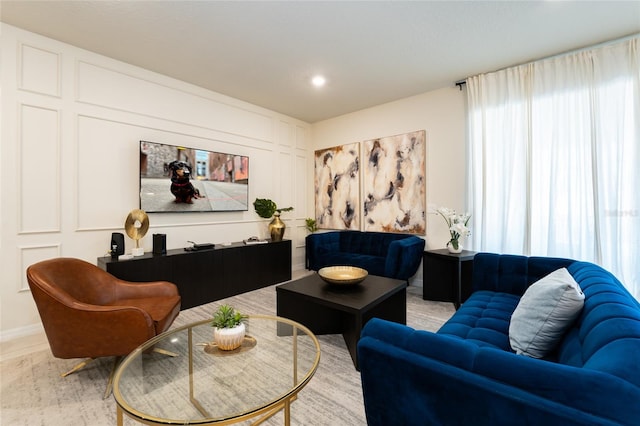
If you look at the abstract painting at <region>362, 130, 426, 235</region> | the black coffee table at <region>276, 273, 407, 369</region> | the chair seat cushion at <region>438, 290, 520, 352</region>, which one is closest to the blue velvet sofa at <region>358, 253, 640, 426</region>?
the chair seat cushion at <region>438, 290, 520, 352</region>

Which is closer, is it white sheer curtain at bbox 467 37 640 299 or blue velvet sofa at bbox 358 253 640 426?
blue velvet sofa at bbox 358 253 640 426

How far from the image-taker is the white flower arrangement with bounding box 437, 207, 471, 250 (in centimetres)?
336

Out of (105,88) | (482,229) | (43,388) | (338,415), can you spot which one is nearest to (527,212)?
(482,229)

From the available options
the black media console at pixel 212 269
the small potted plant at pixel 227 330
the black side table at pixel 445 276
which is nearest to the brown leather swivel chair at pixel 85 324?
the small potted plant at pixel 227 330

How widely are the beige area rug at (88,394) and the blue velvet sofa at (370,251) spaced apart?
1.54 m

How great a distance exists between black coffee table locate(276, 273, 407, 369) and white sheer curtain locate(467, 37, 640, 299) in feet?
5.93

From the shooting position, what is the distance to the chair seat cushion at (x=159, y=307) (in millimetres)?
1978

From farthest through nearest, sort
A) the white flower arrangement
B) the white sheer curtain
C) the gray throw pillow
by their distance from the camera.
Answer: the white flower arrangement < the white sheer curtain < the gray throw pillow

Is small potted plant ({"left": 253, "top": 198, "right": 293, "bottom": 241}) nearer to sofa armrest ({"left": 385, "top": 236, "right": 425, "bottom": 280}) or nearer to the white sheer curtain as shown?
sofa armrest ({"left": 385, "top": 236, "right": 425, "bottom": 280})

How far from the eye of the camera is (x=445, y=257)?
3.31 meters

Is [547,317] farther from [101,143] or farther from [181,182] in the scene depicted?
[101,143]

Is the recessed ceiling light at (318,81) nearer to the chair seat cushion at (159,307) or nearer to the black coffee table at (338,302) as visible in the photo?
the black coffee table at (338,302)

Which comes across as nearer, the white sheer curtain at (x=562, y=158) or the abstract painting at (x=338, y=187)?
the white sheer curtain at (x=562, y=158)

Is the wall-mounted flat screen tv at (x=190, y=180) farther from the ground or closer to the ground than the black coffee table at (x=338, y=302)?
farther from the ground
